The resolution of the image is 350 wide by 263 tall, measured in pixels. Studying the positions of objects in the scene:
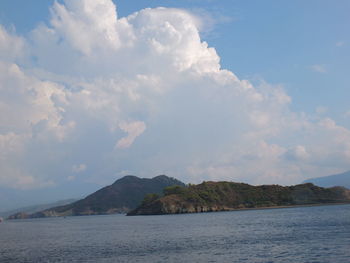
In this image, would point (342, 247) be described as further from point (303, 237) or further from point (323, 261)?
point (303, 237)

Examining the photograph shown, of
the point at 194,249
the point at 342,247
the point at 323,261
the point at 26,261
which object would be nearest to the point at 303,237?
the point at 342,247

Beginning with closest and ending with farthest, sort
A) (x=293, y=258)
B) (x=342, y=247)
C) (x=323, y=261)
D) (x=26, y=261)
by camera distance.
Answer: (x=323, y=261)
(x=293, y=258)
(x=342, y=247)
(x=26, y=261)

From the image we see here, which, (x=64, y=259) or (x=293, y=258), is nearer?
(x=293, y=258)

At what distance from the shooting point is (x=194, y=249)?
75.8 metres

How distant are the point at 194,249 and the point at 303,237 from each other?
A: 86.3ft

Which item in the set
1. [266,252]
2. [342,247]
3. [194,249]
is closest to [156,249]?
[194,249]

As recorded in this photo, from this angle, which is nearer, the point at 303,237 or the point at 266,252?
the point at 266,252

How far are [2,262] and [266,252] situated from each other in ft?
155

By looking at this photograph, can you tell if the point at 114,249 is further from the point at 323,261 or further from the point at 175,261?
the point at 323,261

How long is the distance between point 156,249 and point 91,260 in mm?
15111

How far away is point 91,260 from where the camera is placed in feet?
226

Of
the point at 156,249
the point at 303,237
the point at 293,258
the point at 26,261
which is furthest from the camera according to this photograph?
the point at 303,237

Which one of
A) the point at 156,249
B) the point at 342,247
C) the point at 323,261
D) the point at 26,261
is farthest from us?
the point at 156,249

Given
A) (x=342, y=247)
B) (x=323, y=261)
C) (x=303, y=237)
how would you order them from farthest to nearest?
(x=303, y=237) → (x=342, y=247) → (x=323, y=261)
